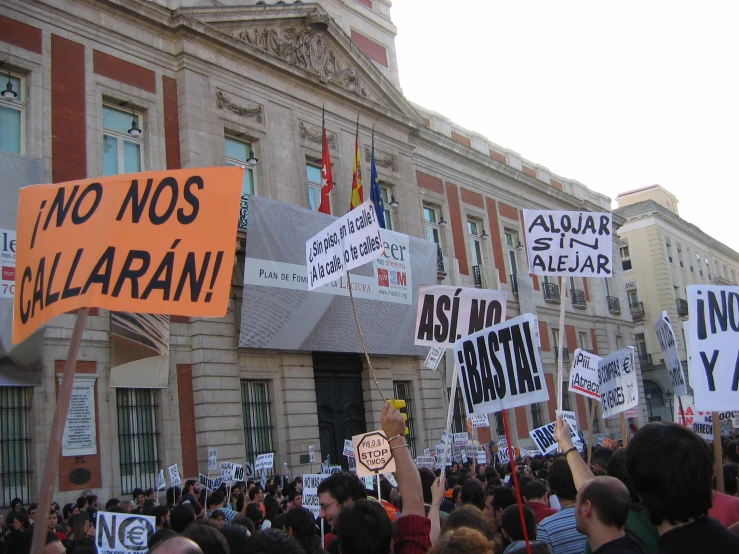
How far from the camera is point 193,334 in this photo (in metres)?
16.9

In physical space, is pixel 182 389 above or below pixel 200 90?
below

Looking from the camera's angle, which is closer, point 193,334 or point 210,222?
point 210,222

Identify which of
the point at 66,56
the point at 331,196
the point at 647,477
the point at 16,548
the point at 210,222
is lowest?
the point at 16,548

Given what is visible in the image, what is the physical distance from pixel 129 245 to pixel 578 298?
32.1 metres

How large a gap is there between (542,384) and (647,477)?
2.70 m

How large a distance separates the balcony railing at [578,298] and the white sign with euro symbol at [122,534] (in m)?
30.6

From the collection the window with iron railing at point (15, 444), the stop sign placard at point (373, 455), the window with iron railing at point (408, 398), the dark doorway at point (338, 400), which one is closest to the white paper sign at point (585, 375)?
the stop sign placard at point (373, 455)

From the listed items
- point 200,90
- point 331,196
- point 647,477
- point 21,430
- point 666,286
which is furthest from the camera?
point 666,286

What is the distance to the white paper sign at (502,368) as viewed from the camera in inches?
235

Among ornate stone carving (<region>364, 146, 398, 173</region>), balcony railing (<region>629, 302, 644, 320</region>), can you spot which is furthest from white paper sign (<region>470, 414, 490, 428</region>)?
balcony railing (<region>629, 302, 644, 320</region>)

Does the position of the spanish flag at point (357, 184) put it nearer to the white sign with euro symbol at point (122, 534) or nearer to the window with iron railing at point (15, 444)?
the window with iron railing at point (15, 444)

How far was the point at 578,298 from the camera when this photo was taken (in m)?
34.8

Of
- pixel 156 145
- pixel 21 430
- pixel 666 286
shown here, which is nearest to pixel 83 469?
pixel 21 430

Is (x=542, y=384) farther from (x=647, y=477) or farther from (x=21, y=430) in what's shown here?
(x=21, y=430)
